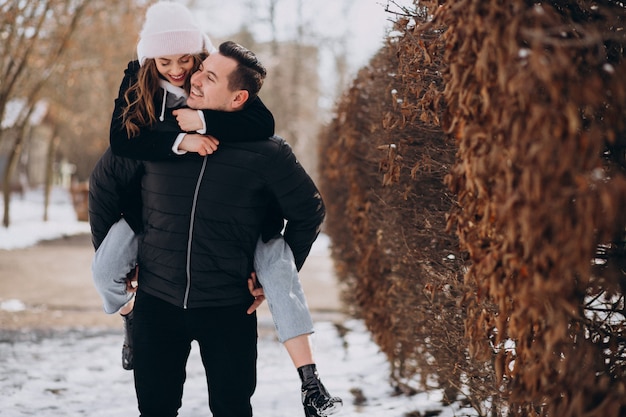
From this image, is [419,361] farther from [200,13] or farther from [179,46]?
[200,13]

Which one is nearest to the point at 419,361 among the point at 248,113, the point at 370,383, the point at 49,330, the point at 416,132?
the point at 370,383

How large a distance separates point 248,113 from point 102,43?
18725mm

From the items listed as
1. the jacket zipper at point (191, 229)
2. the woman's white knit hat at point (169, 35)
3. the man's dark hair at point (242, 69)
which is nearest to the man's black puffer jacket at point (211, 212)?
the jacket zipper at point (191, 229)

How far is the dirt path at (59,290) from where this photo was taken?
342 inches

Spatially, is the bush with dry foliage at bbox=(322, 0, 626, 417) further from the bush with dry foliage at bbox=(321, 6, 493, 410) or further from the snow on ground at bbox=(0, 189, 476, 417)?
the snow on ground at bbox=(0, 189, 476, 417)

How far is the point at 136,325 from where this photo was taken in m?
2.98

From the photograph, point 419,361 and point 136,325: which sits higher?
point 136,325

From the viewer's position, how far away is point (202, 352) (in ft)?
9.82

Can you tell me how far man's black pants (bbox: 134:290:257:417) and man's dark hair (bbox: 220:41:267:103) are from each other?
34.7 inches

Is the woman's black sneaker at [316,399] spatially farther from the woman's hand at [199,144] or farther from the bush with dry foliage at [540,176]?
the woman's hand at [199,144]

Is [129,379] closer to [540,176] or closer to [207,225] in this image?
[207,225]

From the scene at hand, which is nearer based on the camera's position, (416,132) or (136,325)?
(136,325)

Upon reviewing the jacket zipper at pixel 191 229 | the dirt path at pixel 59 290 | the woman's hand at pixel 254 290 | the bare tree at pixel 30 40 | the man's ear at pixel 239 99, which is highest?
the bare tree at pixel 30 40

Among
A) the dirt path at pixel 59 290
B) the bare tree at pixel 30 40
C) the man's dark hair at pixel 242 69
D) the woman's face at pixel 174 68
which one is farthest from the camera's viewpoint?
the bare tree at pixel 30 40
